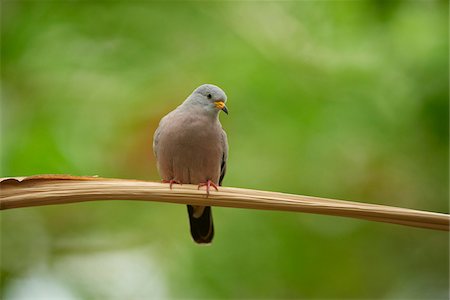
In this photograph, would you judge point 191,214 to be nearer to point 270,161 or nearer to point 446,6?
point 270,161

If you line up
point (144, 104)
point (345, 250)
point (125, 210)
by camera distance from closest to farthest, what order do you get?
point (144, 104) < point (125, 210) < point (345, 250)

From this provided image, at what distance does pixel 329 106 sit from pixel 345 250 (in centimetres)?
132

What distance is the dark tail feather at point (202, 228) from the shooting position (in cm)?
402

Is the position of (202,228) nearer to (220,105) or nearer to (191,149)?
(191,149)

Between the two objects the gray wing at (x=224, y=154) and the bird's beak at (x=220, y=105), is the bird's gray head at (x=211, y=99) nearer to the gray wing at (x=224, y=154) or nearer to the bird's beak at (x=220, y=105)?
the bird's beak at (x=220, y=105)

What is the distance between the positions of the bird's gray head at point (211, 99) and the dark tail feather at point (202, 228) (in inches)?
29.9

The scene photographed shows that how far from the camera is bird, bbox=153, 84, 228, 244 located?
3518mm

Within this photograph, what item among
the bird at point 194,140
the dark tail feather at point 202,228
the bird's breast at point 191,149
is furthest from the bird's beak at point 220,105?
the dark tail feather at point 202,228

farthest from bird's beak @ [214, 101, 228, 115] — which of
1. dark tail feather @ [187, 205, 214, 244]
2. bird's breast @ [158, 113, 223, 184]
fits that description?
dark tail feather @ [187, 205, 214, 244]

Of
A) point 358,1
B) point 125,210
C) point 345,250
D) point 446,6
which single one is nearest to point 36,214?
point 125,210

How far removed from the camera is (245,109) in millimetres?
4375

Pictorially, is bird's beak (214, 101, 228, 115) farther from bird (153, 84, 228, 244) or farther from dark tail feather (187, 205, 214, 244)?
dark tail feather (187, 205, 214, 244)

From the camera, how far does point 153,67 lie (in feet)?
14.6

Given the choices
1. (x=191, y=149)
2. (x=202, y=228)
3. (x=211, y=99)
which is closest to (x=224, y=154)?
(x=191, y=149)
